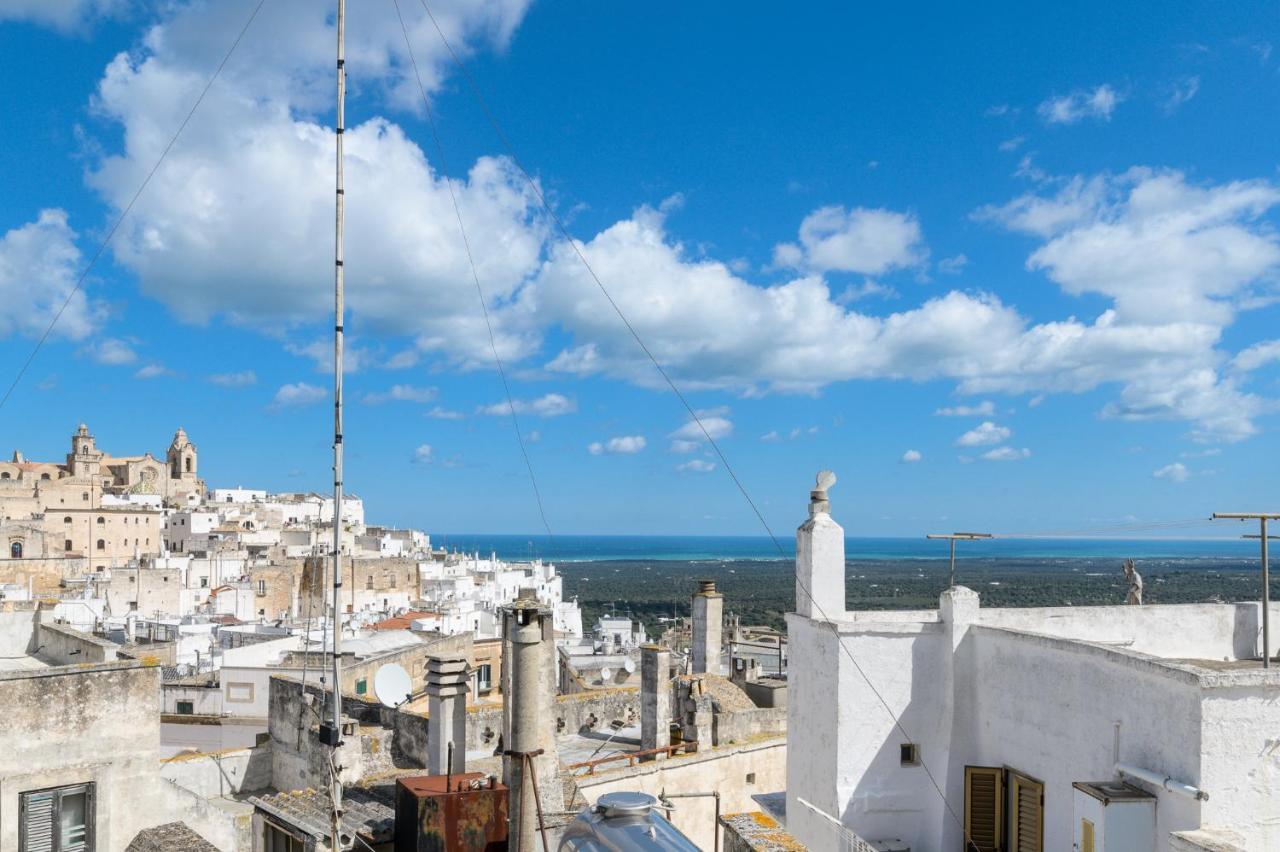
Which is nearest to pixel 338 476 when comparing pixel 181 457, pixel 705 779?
pixel 705 779

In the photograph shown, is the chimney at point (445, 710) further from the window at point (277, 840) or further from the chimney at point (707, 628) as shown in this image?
the chimney at point (707, 628)

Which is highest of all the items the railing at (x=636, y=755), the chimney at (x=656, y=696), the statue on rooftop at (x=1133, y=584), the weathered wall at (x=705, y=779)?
the statue on rooftop at (x=1133, y=584)

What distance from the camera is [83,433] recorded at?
120125 mm

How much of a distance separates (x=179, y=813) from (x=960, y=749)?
9.49 meters

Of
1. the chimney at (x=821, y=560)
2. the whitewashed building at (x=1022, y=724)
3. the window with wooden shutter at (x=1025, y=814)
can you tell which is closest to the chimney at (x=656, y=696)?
the whitewashed building at (x=1022, y=724)

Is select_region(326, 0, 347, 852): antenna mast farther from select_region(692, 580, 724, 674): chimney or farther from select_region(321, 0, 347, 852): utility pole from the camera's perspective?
select_region(692, 580, 724, 674): chimney

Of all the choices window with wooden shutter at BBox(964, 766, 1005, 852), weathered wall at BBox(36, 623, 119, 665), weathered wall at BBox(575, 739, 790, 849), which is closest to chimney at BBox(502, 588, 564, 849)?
window with wooden shutter at BBox(964, 766, 1005, 852)

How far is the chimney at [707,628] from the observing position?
77.5 ft

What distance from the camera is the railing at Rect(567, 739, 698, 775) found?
16.5 m

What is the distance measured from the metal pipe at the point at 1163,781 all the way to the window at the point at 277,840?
8.56m

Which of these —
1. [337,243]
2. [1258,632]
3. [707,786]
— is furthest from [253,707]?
[1258,632]

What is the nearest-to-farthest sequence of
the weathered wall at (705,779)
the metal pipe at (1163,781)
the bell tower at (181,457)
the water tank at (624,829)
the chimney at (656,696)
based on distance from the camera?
the water tank at (624,829) < the metal pipe at (1163,781) < the weathered wall at (705,779) < the chimney at (656,696) < the bell tower at (181,457)

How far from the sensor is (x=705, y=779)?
58.5 feet

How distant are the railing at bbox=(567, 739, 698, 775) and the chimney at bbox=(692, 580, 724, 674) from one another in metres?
4.79
